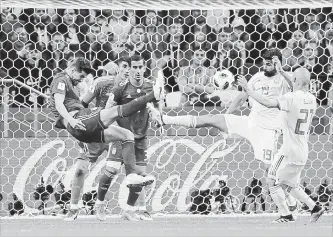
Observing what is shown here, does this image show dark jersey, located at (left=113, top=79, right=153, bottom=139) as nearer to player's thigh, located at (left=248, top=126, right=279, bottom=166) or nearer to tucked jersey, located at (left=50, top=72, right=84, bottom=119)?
tucked jersey, located at (left=50, top=72, right=84, bottom=119)

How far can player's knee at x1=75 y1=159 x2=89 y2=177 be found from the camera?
686cm

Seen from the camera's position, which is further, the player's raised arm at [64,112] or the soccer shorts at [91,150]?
the soccer shorts at [91,150]

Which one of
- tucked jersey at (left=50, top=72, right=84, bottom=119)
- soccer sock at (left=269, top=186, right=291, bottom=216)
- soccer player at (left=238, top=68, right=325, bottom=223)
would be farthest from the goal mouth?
soccer sock at (left=269, top=186, right=291, bottom=216)

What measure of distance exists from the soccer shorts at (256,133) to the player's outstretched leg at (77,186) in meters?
1.16

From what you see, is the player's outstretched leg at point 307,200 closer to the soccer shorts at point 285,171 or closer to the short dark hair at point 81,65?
the soccer shorts at point 285,171

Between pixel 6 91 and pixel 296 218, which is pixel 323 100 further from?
pixel 6 91

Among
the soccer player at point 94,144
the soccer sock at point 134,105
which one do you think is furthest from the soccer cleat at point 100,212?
the soccer sock at point 134,105

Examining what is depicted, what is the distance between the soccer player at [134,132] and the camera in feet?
20.6

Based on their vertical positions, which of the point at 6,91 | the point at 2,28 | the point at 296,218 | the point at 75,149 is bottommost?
the point at 296,218

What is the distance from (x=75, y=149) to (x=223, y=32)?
5.71 ft

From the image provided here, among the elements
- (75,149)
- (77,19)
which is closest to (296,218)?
(75,149)

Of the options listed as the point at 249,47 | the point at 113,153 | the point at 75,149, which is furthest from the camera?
the point at 249,47

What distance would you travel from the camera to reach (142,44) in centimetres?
748

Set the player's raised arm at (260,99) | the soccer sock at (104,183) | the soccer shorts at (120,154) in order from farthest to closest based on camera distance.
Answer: the soccer sock at (104,183), the soccer shorts at (120,154), the player's raised arm at (260,99)
